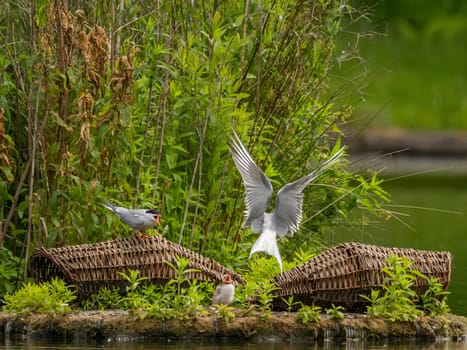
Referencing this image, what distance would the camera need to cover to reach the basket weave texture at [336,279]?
10.3m

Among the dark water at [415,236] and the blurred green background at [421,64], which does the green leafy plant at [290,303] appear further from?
the blurred green background at [421,64]

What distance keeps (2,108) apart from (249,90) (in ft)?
7.35

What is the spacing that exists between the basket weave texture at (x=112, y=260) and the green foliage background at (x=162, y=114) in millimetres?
309

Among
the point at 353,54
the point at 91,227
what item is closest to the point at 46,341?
the point at 91,227

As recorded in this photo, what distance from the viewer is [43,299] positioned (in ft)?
32.6

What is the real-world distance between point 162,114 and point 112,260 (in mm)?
1342

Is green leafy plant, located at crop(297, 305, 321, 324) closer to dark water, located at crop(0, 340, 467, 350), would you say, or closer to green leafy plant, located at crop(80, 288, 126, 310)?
dark water, located at crop(0, 340, 467, 350)

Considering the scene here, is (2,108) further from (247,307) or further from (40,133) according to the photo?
(247,307)

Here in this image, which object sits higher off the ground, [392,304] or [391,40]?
[391,40]

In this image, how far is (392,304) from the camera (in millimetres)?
10172

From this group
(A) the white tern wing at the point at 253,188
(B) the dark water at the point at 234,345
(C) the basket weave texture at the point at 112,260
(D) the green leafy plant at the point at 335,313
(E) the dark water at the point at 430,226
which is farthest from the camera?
(E) the dark water at the point at 430,226

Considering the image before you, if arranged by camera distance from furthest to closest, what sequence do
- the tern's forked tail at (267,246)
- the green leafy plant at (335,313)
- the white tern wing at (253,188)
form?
the white tern wing at (253,188) → the tern's forked tail at (267,246) → the green leafy plant at (335,313)

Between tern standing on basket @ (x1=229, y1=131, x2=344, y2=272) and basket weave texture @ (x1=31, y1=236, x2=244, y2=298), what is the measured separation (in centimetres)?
56

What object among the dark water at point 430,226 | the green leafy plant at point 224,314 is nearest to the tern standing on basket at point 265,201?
the green leafy plant at point 224,314
